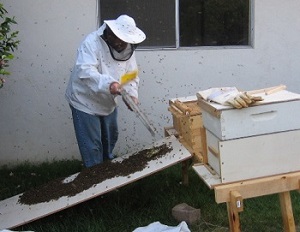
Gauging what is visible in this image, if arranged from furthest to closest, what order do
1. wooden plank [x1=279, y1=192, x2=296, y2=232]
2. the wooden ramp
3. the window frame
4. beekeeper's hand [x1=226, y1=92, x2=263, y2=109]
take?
the window frame, the wooden ramp, wooden plank [x1=279, y1=192, x2=296, y2=232], beekeeper's hand [x1=226, y1=92, x2=263, y2=109]

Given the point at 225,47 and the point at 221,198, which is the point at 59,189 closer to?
the point at 221,198

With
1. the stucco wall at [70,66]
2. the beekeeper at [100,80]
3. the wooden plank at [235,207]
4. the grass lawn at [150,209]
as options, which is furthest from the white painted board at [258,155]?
the stucco wall at [70,66]

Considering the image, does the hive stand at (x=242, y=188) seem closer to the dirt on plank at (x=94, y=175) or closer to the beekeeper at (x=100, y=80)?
the dirt on plank at (x=94, y=175)

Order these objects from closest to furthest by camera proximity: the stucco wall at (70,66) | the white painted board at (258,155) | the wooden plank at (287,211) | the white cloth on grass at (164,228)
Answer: the white painted board at (258,155) → the wooden plank at (287,211) → the white cloth on grass at (164,228) → the stucco wall at (70,66)

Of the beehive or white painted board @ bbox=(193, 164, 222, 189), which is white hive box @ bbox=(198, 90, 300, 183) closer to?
white painted board @ bbox=(193, 164, 222, 189)

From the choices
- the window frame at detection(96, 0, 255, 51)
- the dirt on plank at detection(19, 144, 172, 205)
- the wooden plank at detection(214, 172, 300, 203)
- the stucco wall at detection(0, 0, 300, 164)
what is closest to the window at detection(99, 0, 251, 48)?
the window frame at detection(96, 0, 255, 51)

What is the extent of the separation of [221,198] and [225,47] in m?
3.15

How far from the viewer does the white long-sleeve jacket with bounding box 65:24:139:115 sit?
4448mm

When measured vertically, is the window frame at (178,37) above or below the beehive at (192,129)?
above

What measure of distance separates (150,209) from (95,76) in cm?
135

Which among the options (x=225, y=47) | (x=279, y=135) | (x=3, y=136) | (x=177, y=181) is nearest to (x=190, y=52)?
(x=225, y=47)

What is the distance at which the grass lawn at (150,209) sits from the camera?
4438 mm

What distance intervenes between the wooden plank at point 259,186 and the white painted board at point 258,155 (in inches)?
1.7

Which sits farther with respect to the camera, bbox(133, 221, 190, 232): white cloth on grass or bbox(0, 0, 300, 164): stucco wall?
bbox(0, 0, 300, 164): stucco wall
